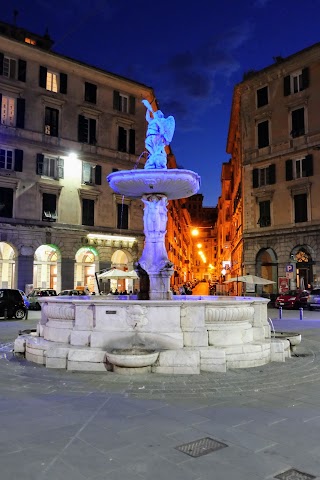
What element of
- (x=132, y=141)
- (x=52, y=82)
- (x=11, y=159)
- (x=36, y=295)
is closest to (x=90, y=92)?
(x=52, y=82)

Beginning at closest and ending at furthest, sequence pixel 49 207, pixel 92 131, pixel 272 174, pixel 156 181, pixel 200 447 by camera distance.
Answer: pixel 200 447
pixel 156 181
pixel 49 207
pixel 272 174
pixel 92 131

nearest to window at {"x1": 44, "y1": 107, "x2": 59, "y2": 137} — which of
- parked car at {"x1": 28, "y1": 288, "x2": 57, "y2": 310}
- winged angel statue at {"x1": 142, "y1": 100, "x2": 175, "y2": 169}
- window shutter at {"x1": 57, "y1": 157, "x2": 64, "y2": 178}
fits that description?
window shutter at {"x1": 57, "y1": 157, "x2": 64, "y2": 178}

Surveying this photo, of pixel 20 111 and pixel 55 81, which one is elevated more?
pixel 55 81

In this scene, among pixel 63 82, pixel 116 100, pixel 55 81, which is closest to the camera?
pixel 55 81

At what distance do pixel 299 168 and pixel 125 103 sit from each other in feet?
54.3

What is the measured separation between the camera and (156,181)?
1162 cm

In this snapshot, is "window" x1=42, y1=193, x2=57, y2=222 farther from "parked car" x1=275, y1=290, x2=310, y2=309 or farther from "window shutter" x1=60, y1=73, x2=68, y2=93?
"parked car" x1=275, y1=290, x2=310, y2=309

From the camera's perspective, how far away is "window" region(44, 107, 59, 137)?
33062 mm

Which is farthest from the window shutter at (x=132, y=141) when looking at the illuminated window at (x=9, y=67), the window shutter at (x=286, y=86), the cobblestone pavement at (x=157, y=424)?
the cobblestone pavement at (x=157, y=424)

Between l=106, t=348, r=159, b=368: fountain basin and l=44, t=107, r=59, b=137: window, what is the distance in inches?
1137

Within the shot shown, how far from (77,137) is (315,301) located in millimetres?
22397

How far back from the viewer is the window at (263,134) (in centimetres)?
3462

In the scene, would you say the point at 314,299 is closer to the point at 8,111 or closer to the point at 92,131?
the point at 92,131

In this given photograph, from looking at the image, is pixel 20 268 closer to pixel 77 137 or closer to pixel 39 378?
pixel 77 137
